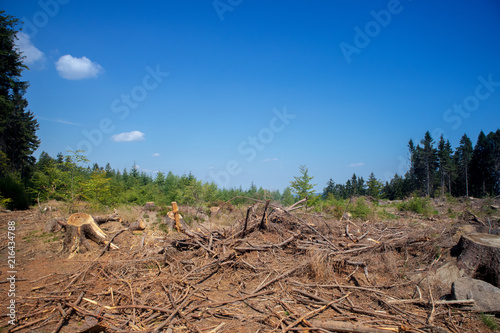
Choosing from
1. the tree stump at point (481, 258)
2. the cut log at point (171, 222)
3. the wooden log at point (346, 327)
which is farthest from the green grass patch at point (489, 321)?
the cut log at point (171, 222)

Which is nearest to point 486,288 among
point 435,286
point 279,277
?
point 435,286

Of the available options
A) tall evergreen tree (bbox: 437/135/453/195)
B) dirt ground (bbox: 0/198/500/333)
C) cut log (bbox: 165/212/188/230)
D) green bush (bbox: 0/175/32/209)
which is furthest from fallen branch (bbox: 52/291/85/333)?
tall evergreen tree (bbox: 437/135/453/195)

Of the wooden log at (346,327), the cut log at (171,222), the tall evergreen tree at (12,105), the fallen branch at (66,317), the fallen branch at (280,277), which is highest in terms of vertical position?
the tall evergreen tree at (12,105)

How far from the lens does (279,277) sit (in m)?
5.37

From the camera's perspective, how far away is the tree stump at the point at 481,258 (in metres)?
4.70

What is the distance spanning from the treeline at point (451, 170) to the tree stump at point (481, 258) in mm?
35018

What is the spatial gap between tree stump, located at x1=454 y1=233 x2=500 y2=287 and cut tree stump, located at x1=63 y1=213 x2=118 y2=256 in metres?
9.83

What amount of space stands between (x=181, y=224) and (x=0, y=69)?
1836 centimetres

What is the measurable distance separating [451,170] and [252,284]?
56504 millimetres

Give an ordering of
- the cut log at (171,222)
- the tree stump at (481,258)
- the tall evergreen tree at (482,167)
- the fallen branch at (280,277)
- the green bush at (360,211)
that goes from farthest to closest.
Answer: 1. the tall evergreen tree at (482,167)
2. the green bush at (360,211)
3. the cut log at (171,222)
4. the fallen branch at (280,277)
5. the tree stump at (481,258)

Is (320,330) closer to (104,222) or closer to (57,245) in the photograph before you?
(57,245)

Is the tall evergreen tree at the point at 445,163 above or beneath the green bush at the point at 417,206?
above

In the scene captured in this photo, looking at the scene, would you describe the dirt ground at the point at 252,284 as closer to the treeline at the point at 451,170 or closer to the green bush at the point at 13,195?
the green bush at the point at 13,195

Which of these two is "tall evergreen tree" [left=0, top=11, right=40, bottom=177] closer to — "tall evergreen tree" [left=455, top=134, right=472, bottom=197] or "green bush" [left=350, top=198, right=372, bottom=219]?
"green bush" [left=350, top=198, right=372, bottom=219]
